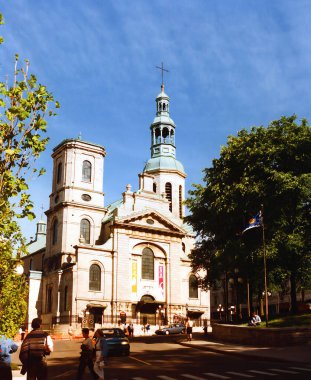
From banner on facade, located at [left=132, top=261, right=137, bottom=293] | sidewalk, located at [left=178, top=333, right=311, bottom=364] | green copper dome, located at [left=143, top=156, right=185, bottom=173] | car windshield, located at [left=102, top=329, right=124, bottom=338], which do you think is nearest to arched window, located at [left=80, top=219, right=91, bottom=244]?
banner on facade, located at [left=132, top=261, right=137, bottom=293]

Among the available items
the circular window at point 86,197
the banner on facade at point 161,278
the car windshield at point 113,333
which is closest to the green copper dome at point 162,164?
the circular window at point 86,197

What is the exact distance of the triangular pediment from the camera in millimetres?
59669

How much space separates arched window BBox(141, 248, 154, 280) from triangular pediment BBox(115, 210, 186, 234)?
317 centimetres

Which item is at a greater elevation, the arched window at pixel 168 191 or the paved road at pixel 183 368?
the arched window at pixel 168 191

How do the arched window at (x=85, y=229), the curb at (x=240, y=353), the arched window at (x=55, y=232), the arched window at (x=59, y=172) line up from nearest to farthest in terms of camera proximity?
the curb at (x=240, y=353), the arched window at (x=85, y=229), the arched window at (x=55, y=232), the arched window at (x=59, y=172)

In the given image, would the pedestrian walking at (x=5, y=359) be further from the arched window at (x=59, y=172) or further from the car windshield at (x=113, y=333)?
the arched window at (x=59, y=172)

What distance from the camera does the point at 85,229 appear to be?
201ft

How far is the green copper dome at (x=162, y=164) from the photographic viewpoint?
72.6 metres

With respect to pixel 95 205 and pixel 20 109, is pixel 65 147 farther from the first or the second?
pixel 20 109

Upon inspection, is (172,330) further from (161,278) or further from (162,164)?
(162,164)

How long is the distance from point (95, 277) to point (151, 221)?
407 inches

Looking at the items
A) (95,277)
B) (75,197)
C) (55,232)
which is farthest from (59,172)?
(95,277)

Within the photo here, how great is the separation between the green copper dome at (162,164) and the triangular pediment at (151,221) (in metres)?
11.7

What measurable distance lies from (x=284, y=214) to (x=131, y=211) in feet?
94.7
